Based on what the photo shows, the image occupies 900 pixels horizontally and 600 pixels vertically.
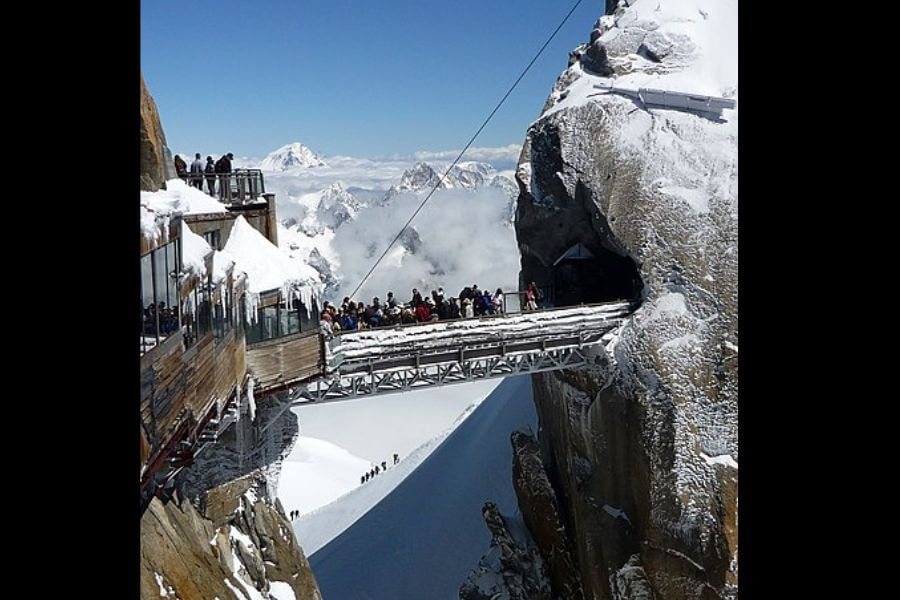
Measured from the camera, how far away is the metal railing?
849 inches

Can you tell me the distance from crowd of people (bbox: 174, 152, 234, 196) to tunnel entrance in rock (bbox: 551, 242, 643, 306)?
11.5 metres

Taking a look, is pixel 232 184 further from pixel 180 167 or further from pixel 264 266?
pixel 264 266

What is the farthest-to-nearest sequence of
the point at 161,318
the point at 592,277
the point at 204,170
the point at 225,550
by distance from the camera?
the point at 592,277 → the point at 204,170 → the point at 225,550 → the point at 161,318

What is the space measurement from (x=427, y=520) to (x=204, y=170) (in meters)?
19.1

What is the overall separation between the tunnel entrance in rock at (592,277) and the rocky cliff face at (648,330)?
0.08 meters

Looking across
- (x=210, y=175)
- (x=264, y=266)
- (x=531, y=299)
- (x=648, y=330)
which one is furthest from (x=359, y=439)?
(x=264, y=266)

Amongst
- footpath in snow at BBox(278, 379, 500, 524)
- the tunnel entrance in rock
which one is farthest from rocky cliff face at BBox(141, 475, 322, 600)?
footpath in snow at BBox(278, 379, 500, 524)

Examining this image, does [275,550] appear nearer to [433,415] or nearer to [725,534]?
[725,534]

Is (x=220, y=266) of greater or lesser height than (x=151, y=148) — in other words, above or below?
below

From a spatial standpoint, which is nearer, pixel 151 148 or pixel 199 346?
pixel 199 346

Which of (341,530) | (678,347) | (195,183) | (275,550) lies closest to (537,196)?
(678,347)

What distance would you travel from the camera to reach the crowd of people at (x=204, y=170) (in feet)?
68.6

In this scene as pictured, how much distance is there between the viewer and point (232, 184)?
2283cm

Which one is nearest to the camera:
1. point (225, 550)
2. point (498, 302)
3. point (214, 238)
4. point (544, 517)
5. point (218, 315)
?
point (218, 315)
